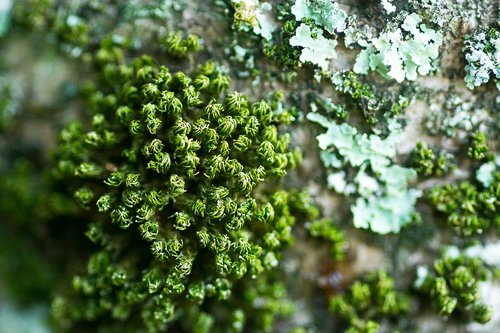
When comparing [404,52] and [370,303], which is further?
[370,303]

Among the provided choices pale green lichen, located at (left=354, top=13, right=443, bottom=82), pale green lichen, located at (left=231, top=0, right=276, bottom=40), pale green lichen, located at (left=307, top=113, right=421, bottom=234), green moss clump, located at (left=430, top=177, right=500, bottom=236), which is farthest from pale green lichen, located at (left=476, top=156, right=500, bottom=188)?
pale green lichen, located at (left=231, top=0, right=276, bottom=40)

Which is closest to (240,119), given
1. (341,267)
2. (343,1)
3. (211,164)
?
(211,164)

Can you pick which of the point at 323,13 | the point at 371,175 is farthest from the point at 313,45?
the point at 371,175

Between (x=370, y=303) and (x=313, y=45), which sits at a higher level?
(x=313, y=45)

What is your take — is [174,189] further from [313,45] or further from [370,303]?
[370,303]

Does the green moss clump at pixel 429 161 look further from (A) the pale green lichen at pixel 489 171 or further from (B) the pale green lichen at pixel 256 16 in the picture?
(B) the pale green lichen at pixel 256 16
